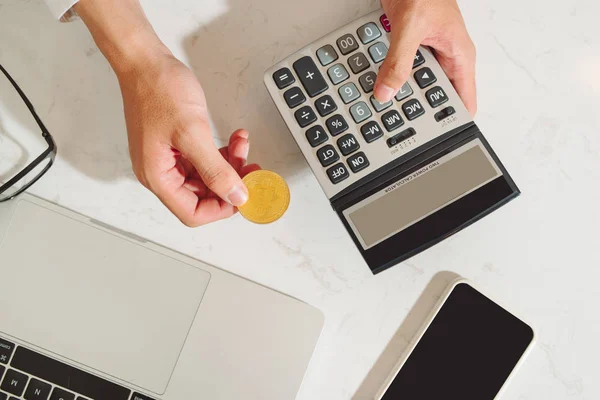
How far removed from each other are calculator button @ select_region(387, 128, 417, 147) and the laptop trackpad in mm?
225

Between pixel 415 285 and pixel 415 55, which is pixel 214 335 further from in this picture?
pixel 415 55

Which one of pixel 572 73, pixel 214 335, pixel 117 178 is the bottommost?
pixel 214 335

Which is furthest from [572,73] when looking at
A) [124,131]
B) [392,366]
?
[124,131]

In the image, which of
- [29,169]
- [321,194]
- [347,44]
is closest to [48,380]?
[29,169]

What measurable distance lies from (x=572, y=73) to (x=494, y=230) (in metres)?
0.17

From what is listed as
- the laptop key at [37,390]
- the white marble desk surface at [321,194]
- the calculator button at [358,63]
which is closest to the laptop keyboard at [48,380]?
the laptop key at [37,390]

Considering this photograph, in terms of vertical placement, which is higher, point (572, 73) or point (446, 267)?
point (572, 73)

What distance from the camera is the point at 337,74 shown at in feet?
1.60

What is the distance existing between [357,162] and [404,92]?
7cm

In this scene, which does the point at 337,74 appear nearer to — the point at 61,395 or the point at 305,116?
the point at 305,116

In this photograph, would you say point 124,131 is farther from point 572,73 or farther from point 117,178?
point 572,73

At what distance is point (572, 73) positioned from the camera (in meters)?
0.53

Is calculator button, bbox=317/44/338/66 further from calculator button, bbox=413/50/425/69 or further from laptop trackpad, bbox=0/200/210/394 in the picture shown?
laptop trackpad, bbox=0/200/210/394

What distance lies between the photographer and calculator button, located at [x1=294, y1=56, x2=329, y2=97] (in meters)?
0.48
